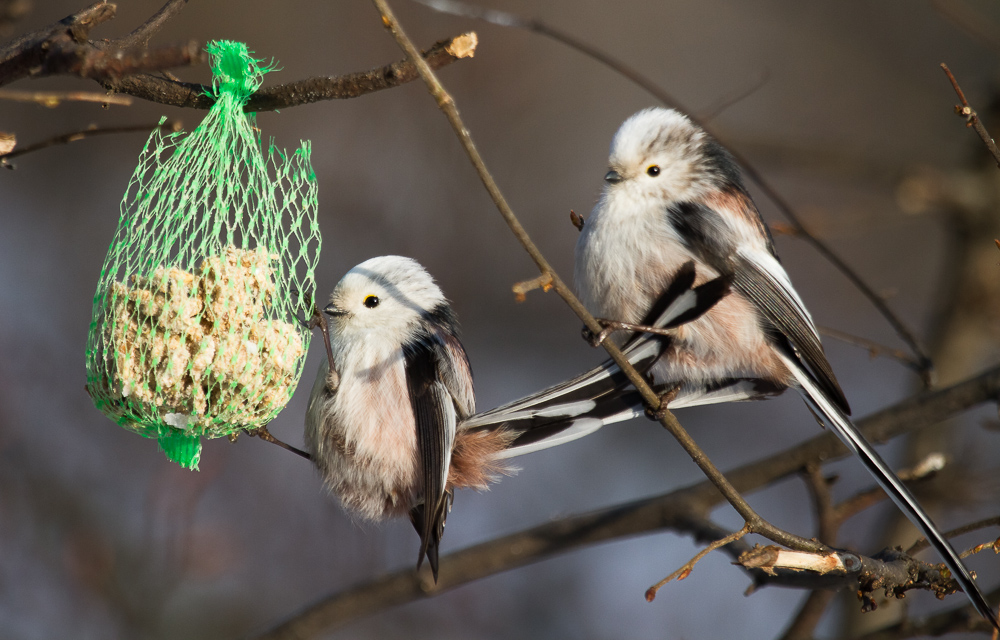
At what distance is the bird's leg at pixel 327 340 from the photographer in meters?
2.17

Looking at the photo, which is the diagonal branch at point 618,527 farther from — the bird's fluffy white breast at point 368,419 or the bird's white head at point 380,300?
the bird's white head at point 380,300

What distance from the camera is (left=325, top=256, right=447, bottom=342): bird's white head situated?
7.63ft

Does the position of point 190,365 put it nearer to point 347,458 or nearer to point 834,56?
point 347,458

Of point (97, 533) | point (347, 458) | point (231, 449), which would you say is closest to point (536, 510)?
point (231, 449)

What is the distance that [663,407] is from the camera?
1829 mm

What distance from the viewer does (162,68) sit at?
1.14 meters

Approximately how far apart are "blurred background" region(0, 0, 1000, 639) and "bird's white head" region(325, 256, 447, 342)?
1711 mm

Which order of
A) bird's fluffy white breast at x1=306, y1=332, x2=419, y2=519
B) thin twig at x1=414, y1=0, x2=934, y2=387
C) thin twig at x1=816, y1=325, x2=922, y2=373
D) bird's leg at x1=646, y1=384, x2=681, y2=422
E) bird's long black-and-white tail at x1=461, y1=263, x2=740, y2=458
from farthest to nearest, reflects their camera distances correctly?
thin twig at x1=816, y1=325, x2=922, y2=373
bird's fluffy white breast at x1=306, y1=332, x2=419, y2=519
bird's long black-and-white tail at x1=461, y1=263, x2=740, y2=458
bird's leg at x1=646, y1=384, x2=681, y2=422
thin twig at x1=414, y1=0, x2=934, y2=387

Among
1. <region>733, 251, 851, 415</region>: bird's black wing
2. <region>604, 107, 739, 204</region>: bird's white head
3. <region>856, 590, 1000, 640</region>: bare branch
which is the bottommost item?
<region>856, 590, 1000, 640</region>: bare branch

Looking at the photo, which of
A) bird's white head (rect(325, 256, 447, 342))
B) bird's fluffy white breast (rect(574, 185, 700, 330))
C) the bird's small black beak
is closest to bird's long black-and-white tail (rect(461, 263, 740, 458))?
bird's fluffy white breast (rect(574, 185, 700, 330))

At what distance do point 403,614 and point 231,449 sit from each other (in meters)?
1.31

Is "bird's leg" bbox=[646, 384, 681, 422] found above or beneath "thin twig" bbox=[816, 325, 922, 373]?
above

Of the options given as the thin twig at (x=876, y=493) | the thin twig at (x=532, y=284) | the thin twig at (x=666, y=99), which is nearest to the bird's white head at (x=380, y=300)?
the thin twig at (x=666, y=99)

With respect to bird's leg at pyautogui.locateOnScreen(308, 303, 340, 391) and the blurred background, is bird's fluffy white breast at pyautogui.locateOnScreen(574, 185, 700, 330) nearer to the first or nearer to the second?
bird's leg at pyautogui.locateOnScreen(308, 303, 340, 391)
